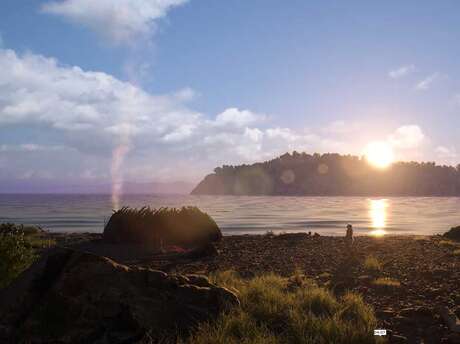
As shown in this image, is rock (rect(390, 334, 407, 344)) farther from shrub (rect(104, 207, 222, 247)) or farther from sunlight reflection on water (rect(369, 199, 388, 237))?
sunlight reflection on water (rect(369, 199, 388, 237))

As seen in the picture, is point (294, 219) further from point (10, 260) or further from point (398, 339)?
point (398, 339)

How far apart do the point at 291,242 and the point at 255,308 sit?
1594 centimetres

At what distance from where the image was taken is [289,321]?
821cm

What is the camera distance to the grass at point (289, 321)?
7.11 meters

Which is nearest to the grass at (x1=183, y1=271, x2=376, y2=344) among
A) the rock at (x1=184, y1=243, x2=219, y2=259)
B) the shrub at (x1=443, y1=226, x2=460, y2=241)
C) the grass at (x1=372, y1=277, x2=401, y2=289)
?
the grass at (x1=372, y1=277, x2=401, y2=289)

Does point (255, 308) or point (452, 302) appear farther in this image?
point (452, 302)

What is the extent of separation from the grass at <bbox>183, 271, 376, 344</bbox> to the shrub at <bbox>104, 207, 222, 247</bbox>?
13369 millimetres

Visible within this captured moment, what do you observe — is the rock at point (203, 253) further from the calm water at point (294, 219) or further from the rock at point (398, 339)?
the calm water at point (294, 219)

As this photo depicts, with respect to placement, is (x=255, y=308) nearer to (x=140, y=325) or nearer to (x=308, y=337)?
(x=308, y=337)

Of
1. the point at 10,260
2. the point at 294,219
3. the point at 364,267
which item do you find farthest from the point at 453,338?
the point at 294,219

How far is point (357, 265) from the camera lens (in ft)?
52.2

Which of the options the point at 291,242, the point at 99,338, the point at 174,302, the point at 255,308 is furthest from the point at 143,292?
the point at 291,242

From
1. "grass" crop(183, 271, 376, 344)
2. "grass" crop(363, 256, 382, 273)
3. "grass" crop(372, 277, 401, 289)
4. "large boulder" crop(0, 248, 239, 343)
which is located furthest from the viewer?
"grass" crop(363, 256, 382, 273)

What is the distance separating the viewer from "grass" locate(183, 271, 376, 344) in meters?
7.11
